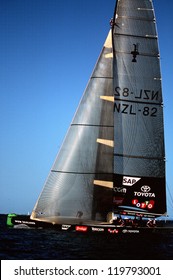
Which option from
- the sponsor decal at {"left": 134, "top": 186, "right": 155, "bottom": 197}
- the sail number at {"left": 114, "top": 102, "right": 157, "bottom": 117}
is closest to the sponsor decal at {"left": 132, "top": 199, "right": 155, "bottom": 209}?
the sponsor decal at {"left": 134, "top": 186, "right": 155, "bottom": 197}

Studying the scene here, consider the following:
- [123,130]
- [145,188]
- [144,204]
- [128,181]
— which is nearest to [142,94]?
[123,130]

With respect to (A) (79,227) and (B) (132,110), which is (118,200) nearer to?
(A) (79,227)

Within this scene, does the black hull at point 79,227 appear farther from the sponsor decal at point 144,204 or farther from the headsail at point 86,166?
the sponsor decal at point 144,204

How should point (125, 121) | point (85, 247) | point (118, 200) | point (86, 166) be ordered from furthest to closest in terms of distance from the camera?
point (125, 121) → point (118, 200) → point (86, 166) → point (85, 247)

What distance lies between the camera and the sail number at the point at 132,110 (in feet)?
129

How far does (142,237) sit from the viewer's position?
3562cm

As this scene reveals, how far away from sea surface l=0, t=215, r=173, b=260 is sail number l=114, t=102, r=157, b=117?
1073cm

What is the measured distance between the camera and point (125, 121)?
39.3 m

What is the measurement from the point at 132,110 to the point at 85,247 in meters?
14.3
